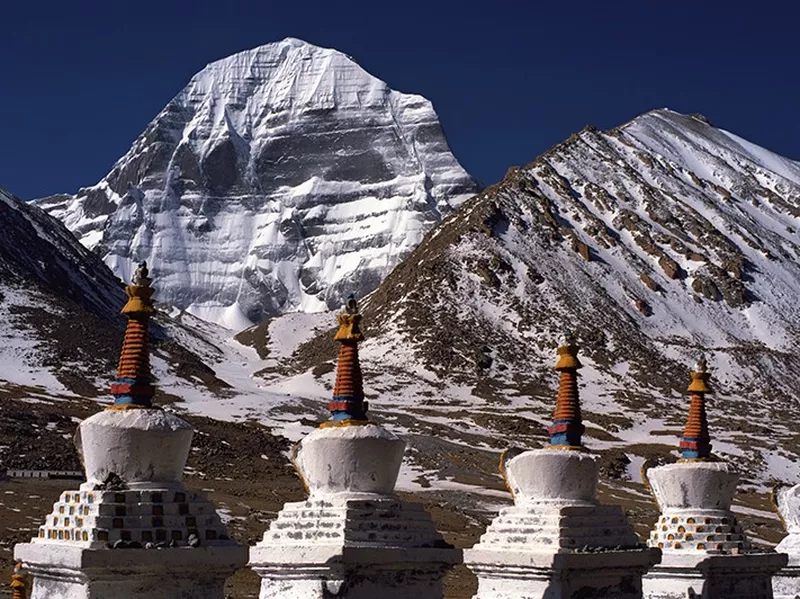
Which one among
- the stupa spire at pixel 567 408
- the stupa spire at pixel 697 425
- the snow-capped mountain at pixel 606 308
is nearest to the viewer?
the stupa spire at pixel 567 408

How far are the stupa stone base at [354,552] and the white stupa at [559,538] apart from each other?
1.26 m

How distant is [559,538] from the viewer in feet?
47.1

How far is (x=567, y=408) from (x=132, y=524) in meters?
6.02

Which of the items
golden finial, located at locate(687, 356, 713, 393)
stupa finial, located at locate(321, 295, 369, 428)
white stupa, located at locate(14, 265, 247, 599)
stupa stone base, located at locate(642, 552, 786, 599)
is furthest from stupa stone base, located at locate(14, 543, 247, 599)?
golden finial, located at locate(687, 356, 713, 393)

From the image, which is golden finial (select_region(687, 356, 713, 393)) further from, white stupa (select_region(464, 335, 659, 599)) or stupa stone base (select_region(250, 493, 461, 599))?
stupa stone base (select_region(250, 493, 461, 599))

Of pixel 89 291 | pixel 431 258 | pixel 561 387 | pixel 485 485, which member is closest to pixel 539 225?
pixel 431 258

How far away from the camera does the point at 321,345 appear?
358 feet

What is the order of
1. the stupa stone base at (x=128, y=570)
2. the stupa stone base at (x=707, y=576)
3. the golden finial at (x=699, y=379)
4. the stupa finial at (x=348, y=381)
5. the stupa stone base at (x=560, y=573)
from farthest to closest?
the golden finial at (x=699, y=379) < the stupa stone base at (x=707, y=576) < the stupa stone base at (x=560, y=573) < the stupa finial at (x=348, y=381) < the stupa stone base at (x=128, y=570)

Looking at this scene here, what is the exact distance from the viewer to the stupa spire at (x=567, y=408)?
1520 centimetres

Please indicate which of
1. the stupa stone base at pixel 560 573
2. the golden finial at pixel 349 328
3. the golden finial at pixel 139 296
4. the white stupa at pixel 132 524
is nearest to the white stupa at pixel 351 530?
the golden finial at pixel 349 328

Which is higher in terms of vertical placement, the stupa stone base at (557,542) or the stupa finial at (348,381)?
the stupa finial at (348,381)

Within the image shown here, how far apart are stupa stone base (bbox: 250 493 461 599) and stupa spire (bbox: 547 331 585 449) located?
2324 millimetres

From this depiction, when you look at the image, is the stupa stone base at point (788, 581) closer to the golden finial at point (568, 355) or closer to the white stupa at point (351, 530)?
the golden finial at point (568, 355)

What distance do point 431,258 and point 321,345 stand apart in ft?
37.7
